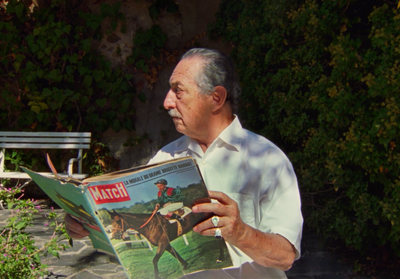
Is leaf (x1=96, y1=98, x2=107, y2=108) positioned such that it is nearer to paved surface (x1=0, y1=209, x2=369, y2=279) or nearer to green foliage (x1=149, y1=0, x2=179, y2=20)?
green foliage (x1=149, y1=0, x2=179, y2=20)

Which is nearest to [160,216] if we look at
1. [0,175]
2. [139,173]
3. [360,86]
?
[139,173]

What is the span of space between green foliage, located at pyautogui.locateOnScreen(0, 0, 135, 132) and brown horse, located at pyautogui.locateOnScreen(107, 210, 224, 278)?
461cm

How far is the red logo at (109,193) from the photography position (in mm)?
1116

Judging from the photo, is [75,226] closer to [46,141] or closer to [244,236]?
[244,236]

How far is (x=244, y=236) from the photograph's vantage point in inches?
49.8

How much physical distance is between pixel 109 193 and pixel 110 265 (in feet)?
8.49

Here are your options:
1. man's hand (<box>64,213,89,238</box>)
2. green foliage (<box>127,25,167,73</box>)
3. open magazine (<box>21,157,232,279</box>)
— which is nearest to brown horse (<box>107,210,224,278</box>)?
open magazine (<box>21,157,232,279</box>)

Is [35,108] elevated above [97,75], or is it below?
below

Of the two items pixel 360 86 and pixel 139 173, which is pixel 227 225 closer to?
pixel 139 173

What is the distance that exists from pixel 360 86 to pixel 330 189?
891 millimetres

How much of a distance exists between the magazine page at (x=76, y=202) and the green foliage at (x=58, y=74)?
14.3 ft

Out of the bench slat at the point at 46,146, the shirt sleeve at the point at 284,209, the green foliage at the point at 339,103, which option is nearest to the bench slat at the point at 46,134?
the bench slat at the point at 46,146

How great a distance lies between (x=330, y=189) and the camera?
11.6ft

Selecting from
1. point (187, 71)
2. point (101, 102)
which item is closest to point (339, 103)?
point (187, 71)
